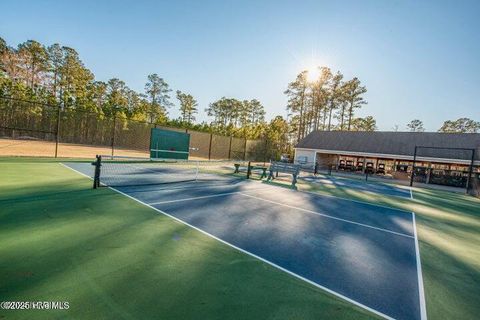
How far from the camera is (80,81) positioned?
47125 mm

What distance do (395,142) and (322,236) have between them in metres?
32.1

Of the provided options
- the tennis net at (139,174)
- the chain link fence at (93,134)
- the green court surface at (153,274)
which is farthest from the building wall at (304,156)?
the green court surface at (153,274)

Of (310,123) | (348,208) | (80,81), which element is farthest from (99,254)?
(80,81)

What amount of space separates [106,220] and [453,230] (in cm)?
918

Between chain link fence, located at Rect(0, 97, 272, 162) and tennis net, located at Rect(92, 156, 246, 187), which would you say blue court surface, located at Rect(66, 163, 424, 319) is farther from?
chain link fence, located at Rect(0, 97, 272, 162)

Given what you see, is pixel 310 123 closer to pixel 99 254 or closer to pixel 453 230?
pixel 453 230

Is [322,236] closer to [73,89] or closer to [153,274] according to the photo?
[153,274]

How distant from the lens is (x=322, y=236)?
5184 mm

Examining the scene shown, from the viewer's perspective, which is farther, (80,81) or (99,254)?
(80,81)

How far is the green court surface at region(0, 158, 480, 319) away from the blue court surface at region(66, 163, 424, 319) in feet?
0.90

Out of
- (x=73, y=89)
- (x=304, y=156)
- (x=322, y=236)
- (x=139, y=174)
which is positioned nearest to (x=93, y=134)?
(x=73, y=89)

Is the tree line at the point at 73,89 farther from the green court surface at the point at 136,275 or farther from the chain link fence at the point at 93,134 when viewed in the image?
the green court surface at the point at 136,275

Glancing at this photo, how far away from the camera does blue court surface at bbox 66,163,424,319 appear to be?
3285 millimetres

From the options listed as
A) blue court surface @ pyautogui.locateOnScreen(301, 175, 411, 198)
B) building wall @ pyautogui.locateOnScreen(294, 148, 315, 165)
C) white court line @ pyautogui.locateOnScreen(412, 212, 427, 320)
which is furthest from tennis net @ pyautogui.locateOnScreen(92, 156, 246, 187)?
building wall @ pyautogui.locateOnScreen(294, 148, 315, 165)
